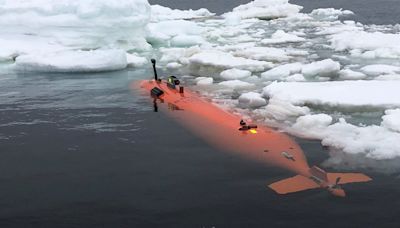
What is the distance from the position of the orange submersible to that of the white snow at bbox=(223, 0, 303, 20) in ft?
80.2

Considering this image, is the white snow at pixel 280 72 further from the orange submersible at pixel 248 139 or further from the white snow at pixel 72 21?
the white snow at pixel 72 21

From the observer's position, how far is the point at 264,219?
729 cm

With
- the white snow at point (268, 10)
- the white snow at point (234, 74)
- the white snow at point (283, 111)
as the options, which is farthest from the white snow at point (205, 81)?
the white snow at point (268, 10)

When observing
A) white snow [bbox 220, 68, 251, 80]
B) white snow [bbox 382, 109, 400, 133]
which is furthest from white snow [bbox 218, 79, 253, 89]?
white snow [bbox 382, 109, 400, 133]

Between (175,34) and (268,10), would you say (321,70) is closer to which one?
(175,34)

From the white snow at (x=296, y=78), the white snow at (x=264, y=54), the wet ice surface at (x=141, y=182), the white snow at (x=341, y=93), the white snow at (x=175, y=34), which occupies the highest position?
the white snow at (x=175, y=34)

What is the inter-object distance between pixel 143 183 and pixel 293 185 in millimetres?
2617

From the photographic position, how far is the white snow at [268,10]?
37.9 metres

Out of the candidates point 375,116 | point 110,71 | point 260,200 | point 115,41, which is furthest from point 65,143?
point 115,41

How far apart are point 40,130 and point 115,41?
36.7ft

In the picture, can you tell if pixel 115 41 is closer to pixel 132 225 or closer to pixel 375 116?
pixel 375 116

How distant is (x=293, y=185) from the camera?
27.3ft

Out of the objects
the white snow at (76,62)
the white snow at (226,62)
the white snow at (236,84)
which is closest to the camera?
the white snow at (236,84)

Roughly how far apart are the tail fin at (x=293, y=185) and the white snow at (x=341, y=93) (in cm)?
436
